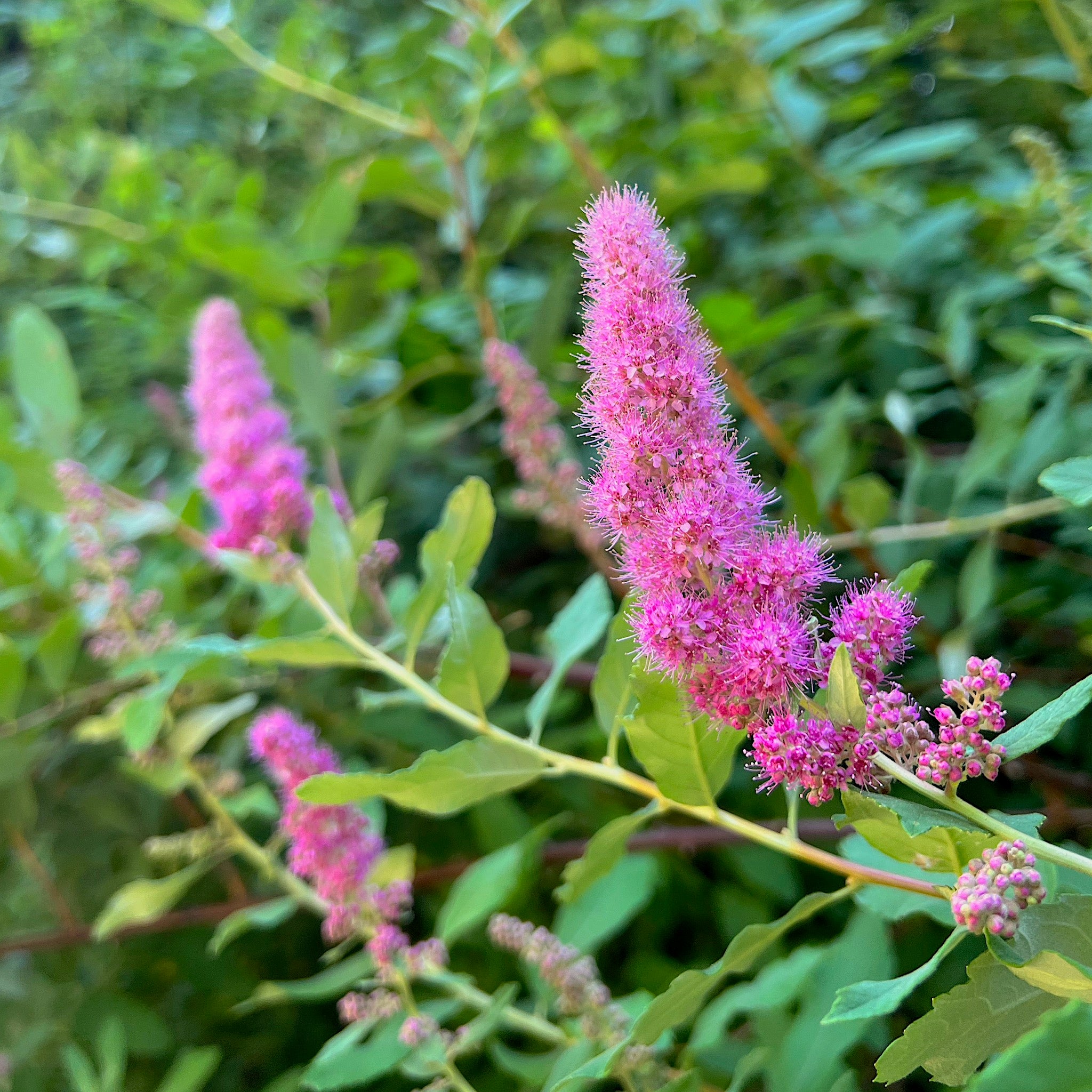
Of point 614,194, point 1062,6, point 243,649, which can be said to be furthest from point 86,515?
point 1062,6

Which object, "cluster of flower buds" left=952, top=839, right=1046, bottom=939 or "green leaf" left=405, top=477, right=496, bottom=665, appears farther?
"green leaf" left=405, top=477, right=496, bottom=665

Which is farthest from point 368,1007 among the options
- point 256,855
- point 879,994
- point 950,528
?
point 950,528

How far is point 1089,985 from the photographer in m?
0.38

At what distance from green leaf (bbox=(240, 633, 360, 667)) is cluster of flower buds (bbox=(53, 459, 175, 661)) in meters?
0.34

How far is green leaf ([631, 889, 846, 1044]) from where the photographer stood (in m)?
0.49

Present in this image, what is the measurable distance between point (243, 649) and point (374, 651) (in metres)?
0.11

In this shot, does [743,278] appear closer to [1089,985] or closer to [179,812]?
[179,812]

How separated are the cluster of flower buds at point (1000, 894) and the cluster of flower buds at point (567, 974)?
40 cm

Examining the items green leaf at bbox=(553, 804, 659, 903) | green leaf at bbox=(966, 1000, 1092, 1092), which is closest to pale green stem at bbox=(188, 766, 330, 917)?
green leaf at bbox=(553, 804, 659, 903)

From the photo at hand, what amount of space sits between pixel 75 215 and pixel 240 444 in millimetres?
897

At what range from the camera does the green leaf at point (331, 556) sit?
785 mm

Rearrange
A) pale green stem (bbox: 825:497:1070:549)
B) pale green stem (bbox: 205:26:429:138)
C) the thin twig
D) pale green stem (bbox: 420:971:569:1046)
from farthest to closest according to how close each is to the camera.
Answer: pale green stem (bbox: 205:26:429:138) < the thin twig < pale green stem (bbox: 825:497:1070:549) < pale green stem (bbox: 420:971:569:1046)

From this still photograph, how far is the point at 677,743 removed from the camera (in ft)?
1.76

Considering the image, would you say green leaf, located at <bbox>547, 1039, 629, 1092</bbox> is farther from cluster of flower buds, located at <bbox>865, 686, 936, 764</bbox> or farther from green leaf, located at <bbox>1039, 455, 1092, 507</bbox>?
green leaf, located at <bbox>1039, 455, 1092, 507</bbox>
